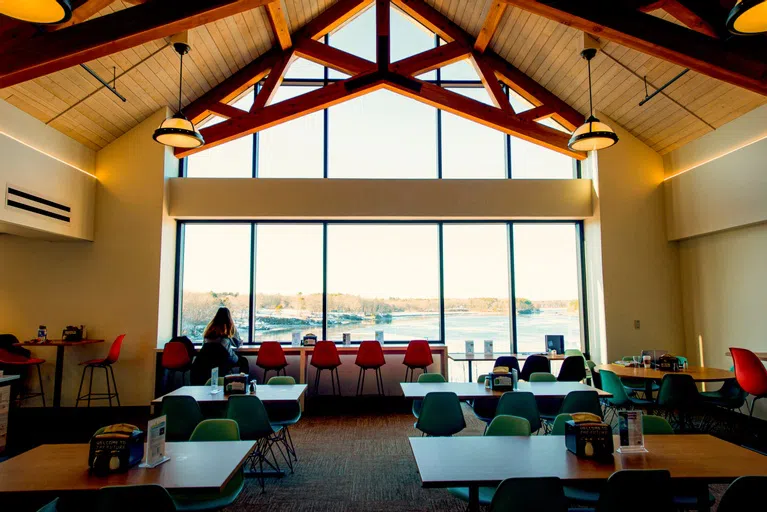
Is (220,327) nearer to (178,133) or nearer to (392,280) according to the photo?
(178,133)

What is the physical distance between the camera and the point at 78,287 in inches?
271

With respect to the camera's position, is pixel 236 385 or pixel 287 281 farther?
pixel 287 281

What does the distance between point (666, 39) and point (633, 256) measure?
3.37 meters

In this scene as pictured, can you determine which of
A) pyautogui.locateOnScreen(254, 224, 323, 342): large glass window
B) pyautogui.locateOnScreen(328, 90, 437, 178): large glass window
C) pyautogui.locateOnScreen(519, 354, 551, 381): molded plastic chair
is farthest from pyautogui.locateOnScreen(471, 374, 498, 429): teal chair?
pyautogui.locateOnScreen(328, 90, 437, 178): large glass window

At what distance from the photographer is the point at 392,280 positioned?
25.7ft

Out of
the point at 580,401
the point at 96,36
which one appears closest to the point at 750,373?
the point at 580,401

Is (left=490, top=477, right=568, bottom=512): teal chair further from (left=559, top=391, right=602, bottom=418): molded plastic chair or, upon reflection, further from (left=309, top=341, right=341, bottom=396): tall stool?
(left=309, top=341, right=341, bottom=396): tall stool

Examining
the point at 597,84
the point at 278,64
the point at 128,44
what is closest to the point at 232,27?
the point at 278,64

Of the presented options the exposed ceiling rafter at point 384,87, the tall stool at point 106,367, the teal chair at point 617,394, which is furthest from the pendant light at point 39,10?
the teal chair at point 617,394

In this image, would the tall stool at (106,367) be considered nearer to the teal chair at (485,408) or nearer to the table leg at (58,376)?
the table leg at (58,376)

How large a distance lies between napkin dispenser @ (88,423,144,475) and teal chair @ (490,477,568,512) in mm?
1785

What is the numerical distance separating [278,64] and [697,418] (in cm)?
751

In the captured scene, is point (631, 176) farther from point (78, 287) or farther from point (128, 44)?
point (78, 287)

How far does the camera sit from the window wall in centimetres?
765
